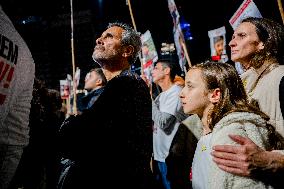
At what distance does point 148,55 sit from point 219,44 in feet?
5.76

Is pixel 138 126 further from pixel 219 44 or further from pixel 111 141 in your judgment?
pixel 219 44

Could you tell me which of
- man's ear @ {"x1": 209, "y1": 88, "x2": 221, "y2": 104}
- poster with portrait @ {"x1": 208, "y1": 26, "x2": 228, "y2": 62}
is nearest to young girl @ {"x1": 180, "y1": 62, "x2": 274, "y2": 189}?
man's ear @ {"x1": 209, "y1": 88, "x2": 221, "y2": 104}

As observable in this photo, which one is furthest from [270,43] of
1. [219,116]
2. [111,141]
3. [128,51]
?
[111,141]

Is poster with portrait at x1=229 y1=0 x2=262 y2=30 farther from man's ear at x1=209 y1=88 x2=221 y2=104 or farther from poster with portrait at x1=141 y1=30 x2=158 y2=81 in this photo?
man's ear at x1=209 y1=88 x2=221 y2=104

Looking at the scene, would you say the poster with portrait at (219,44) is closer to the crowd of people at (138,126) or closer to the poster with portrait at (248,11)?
the poster with portrait at (248,11)

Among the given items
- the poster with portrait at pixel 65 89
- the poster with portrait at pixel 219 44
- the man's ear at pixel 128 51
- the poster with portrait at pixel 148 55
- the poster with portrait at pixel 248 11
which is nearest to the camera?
the man's ear at pixel 128 51

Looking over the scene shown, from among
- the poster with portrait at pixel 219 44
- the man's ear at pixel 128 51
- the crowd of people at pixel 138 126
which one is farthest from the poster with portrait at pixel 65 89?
the man's ear at pixel 128 51

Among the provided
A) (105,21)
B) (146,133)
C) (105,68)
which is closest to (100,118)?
(146,133)

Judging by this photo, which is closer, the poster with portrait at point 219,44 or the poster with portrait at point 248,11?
the poster with portrait at point 248,11

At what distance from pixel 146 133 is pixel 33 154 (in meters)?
0.88

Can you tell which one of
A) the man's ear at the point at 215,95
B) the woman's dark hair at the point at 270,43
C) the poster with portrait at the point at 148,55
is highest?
the poster with portrait at the point at 148,55

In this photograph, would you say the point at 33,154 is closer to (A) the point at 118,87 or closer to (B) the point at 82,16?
(A) the point at 118,87

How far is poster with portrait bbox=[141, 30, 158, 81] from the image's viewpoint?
6251 mm

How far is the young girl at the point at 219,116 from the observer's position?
1929 millimetres
